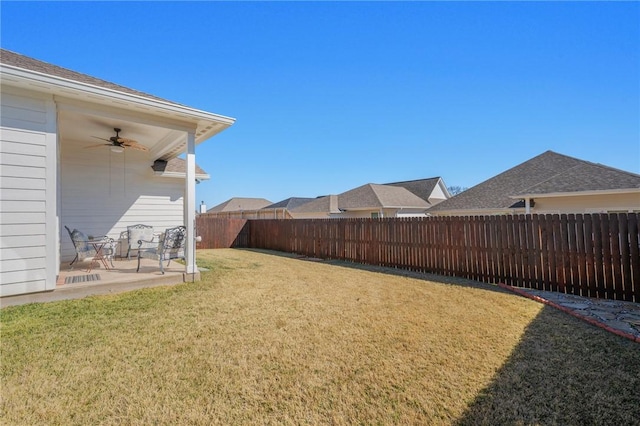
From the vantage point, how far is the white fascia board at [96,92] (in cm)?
426

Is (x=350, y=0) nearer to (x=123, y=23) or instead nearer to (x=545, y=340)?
(x=123, y=23)

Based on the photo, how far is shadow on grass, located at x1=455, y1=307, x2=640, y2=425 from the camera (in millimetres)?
2074

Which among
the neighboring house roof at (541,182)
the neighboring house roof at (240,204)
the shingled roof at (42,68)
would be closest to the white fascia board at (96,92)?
the shingled roof at (42,68)

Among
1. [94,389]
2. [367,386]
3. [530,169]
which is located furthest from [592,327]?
[530,169]

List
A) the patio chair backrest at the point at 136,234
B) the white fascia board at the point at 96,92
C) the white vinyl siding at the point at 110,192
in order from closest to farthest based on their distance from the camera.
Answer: the white fascia board at the point at 96,92, the patio chair backrest at the point at 136,234, the white vinyl siding at the point at 110,192

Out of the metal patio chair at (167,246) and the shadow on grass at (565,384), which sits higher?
the metal patio chair at (167,246)

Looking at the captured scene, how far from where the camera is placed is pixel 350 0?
26.1 ft

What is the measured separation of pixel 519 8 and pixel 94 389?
35.6 ft

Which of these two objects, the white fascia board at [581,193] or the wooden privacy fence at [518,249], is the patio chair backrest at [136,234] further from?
the white fascia board at [581,193]

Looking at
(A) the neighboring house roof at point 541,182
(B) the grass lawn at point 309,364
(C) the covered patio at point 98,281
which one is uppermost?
(A) the neighboring house roof at point 541,182

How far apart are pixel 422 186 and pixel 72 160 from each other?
26.0 metres

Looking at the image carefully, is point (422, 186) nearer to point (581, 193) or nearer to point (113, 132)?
point (581, 193)

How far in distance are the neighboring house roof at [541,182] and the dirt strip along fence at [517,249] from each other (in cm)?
640

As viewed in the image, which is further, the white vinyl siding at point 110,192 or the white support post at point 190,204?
the white vinyl siding at point 110,192
